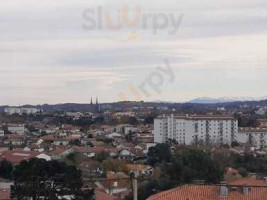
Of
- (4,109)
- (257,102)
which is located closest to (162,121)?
(4,109)

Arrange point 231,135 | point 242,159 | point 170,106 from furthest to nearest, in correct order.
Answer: point 170,106 < point 231,135 < point 242,159

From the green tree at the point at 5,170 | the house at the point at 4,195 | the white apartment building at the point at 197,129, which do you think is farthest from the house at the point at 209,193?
the white apartment building at the point at 197,129

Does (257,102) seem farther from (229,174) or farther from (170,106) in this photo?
(229,174)

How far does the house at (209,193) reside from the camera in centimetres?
1323

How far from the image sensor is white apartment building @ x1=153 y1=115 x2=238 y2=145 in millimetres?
54438

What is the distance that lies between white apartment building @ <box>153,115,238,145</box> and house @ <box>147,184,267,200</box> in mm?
39983

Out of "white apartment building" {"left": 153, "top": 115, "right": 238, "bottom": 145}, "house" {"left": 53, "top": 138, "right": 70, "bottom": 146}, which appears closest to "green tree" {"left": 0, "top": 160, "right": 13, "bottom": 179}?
"house" {"left": 53, "top": 138, "right": 70, "bottom": 146}

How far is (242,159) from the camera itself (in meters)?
29.7

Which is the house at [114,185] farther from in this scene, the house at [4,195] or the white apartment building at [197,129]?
the white apartment building at [197,129]

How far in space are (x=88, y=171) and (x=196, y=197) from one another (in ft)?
46.4

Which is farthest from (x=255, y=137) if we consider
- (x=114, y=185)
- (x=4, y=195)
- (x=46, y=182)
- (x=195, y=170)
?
(x=46, y=182)

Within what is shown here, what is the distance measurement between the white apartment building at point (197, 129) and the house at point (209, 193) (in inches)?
1574

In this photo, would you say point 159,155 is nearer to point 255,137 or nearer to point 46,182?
point 46,182

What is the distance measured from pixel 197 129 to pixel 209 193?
41.6 meters
